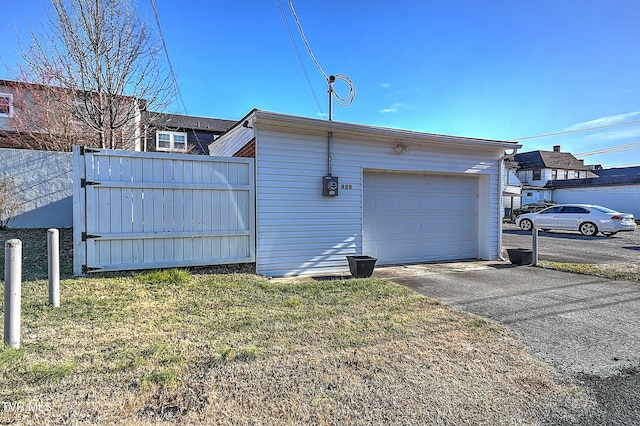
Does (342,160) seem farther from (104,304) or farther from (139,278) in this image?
(104,304)

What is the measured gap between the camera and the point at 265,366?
102 inches

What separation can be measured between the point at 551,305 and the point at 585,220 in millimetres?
13401

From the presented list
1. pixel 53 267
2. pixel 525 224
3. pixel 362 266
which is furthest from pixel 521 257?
pixel 525 224

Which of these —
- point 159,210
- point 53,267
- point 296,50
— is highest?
point 296,50

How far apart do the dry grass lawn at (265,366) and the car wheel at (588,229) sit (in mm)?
14600

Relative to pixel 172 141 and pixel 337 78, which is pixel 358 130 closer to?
pixel 337 78

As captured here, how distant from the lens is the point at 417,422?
6.48 ft

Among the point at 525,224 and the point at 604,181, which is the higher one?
the point at 604,181

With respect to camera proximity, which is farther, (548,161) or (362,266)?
(548,161)

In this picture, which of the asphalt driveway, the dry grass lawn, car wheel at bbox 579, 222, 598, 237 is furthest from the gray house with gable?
the dry grass lawn

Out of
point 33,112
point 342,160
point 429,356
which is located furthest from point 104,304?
point 33,112

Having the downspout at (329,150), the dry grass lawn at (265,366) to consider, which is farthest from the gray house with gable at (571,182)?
the dry grass lawn at (265,366)

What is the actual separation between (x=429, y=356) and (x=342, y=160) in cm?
430

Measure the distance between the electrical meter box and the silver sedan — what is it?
13.3 meters
